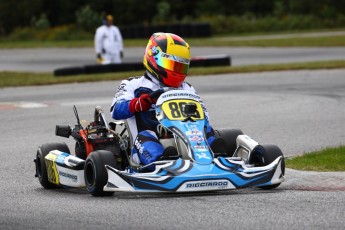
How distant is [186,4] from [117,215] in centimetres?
4547

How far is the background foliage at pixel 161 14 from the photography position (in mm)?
44281

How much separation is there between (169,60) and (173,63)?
0.05 meters

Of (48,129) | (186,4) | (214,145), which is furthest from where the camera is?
(186,4)

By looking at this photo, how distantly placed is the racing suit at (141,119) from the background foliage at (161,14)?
34.7m

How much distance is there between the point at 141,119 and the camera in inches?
336

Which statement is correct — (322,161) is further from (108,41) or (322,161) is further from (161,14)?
(161,14)

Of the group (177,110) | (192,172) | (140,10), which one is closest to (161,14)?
(140,10)

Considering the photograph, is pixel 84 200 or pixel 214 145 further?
pixel 214 145

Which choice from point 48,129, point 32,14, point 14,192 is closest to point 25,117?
point 48,129

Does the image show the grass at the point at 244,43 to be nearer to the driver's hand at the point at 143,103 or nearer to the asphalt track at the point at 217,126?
the asphalt track at the point at 217,126

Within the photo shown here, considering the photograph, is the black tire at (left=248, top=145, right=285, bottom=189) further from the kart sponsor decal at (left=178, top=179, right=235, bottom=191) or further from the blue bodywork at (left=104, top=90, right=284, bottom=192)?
the kart sponsor decal at (left=178, top=179, right=235, bottom=191)

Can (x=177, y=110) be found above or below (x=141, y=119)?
above

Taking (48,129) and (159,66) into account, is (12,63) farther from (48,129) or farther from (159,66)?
(159,66)

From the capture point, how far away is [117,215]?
266 inches
